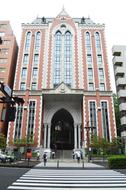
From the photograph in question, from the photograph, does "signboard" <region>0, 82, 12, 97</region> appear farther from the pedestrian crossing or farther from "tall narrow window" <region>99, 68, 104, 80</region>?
"tall narrow window" <region>99, 68, 104, 80</region>

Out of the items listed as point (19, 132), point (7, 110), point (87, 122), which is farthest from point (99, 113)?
point (7, 110)

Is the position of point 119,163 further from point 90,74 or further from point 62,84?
point 90,74

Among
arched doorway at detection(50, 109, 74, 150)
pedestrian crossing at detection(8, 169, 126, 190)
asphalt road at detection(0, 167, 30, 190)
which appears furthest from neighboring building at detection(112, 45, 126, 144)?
pedestrian crossing at detection(8, 169, 126, 190)

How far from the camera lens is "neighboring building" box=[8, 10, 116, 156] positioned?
3972 centimetres

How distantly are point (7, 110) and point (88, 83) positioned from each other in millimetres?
36946

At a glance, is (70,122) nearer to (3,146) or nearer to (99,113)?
(99,113)

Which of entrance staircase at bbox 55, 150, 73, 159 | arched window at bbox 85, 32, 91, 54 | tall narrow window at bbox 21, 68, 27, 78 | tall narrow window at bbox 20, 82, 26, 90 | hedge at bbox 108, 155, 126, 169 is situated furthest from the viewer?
arched window at bbox 85, 32, 91, 54

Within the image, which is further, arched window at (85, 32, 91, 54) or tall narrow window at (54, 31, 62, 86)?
arched window at (85, 32, 91, 54)

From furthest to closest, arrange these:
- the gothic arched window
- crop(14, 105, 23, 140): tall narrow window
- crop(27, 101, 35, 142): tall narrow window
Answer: the gothic arched window → crop(14, 105, 23, 140): tall narrow window → crop(27, 101, 35, 142): tall narrow window

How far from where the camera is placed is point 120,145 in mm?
37156

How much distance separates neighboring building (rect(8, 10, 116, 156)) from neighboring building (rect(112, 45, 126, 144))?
2.66 metres

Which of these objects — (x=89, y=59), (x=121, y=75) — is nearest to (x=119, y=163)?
(x=121, y=75)

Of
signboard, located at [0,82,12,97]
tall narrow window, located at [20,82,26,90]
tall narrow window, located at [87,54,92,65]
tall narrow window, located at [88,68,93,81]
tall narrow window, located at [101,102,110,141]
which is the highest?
tall narrow window, located at [87,54,92,65]

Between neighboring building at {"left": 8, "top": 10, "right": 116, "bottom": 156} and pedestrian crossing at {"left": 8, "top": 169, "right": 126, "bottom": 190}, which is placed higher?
neighboring building at {"left": 8, "top": 10, "right": 116, "bottom": 156}
